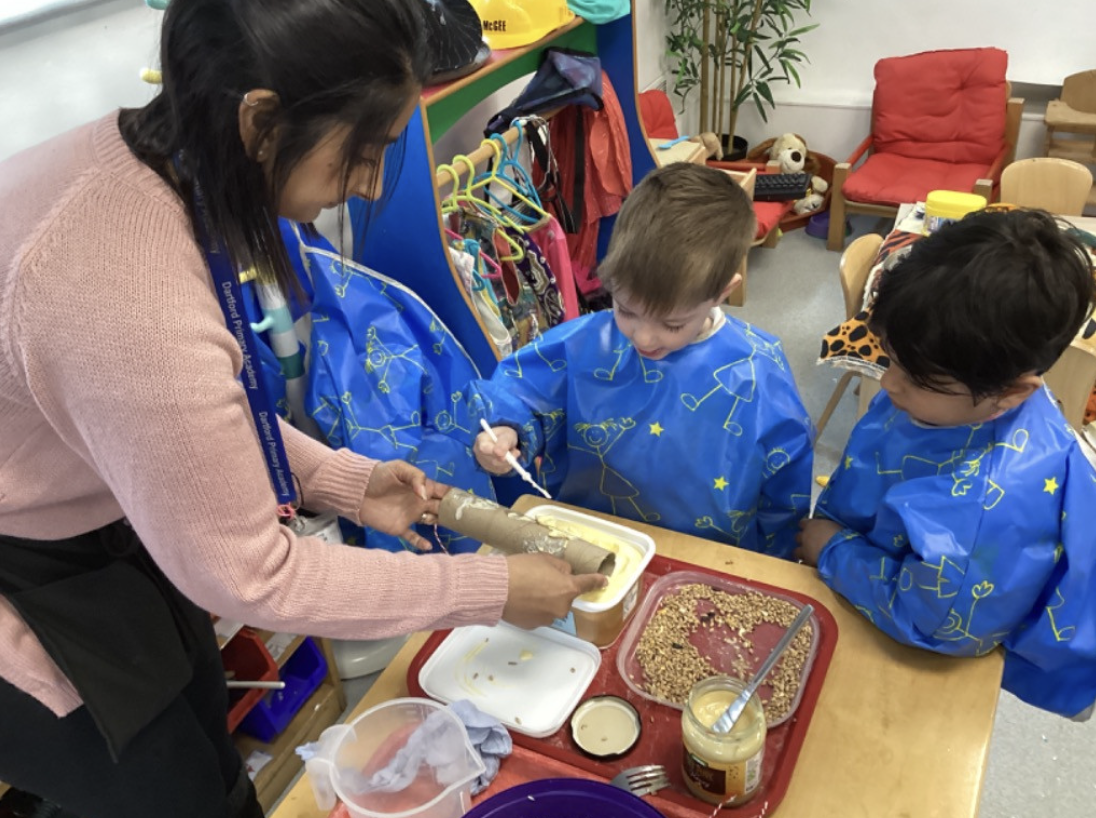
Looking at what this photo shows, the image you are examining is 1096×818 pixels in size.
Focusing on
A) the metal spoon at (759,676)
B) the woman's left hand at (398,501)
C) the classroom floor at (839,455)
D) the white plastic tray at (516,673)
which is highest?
the woman's left hand at (398,501)

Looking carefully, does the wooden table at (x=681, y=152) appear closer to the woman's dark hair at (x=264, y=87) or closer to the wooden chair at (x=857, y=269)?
the wooden chair at (x=857, y=269)

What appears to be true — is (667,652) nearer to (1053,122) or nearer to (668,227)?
(668,227)

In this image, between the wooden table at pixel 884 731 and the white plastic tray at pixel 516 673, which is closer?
the wooden table at pixel 884 731

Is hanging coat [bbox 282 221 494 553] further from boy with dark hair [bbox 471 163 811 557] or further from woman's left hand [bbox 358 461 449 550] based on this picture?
woman's left hand [bbox 358 461 449 550]

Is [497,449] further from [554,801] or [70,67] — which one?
[70,67]

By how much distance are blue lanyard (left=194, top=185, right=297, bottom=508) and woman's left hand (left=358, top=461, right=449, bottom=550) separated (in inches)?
4.5

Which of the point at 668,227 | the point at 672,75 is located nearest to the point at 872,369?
the point at 668,227

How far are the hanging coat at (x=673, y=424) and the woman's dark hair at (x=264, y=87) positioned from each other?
28.2 inches

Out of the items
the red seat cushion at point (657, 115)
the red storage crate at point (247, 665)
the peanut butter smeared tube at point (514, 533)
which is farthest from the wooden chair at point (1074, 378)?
the red seat cushion at point (657, 115)

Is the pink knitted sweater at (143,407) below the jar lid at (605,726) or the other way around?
the other way around

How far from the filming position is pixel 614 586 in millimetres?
1094

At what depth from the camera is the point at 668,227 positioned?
1289 millimetres

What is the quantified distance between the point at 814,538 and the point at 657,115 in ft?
10.3

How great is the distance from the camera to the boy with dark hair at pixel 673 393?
130cm
